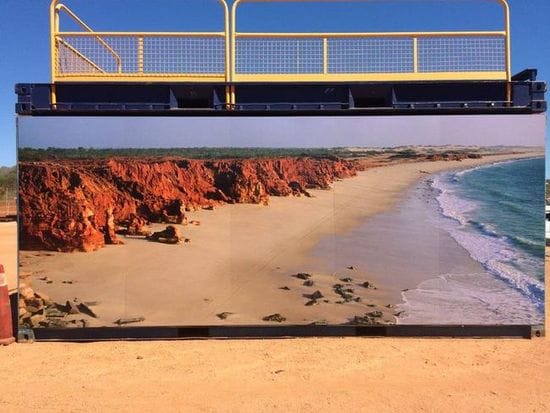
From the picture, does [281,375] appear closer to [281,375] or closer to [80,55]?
[281,375]

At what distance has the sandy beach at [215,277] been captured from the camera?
21.8 feet

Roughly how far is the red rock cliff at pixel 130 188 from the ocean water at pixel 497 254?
5.72ft

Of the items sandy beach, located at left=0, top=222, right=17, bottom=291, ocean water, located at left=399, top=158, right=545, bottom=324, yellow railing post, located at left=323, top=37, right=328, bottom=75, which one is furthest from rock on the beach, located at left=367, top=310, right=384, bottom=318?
sandy beach, located at left=0, top=222, right=17, bottom=291

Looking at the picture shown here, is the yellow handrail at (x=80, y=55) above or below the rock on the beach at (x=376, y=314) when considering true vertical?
above

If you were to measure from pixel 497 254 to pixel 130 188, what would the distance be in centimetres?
491

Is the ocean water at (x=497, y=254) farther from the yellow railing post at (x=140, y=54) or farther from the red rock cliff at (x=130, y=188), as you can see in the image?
the yellow railing post at (x=140, y=54)

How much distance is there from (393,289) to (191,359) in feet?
8.84

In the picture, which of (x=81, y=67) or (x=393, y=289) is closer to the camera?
(x=393, y=289)

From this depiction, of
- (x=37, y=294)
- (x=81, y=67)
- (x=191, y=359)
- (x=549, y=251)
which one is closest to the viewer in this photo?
(x=191, y=359)

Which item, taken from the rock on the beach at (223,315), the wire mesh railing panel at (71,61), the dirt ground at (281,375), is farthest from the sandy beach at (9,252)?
the rock on the beach at (223,315)

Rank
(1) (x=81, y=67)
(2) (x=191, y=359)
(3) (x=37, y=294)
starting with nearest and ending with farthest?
(2) (x=191, y=359) < (3) (x=37, y=294) < (1) (x=81, y=67)

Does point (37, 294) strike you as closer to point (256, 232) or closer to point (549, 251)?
point (256, 232)

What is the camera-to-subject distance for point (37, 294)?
668 centimetres

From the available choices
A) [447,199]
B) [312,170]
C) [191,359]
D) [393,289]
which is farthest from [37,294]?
[447,199]
